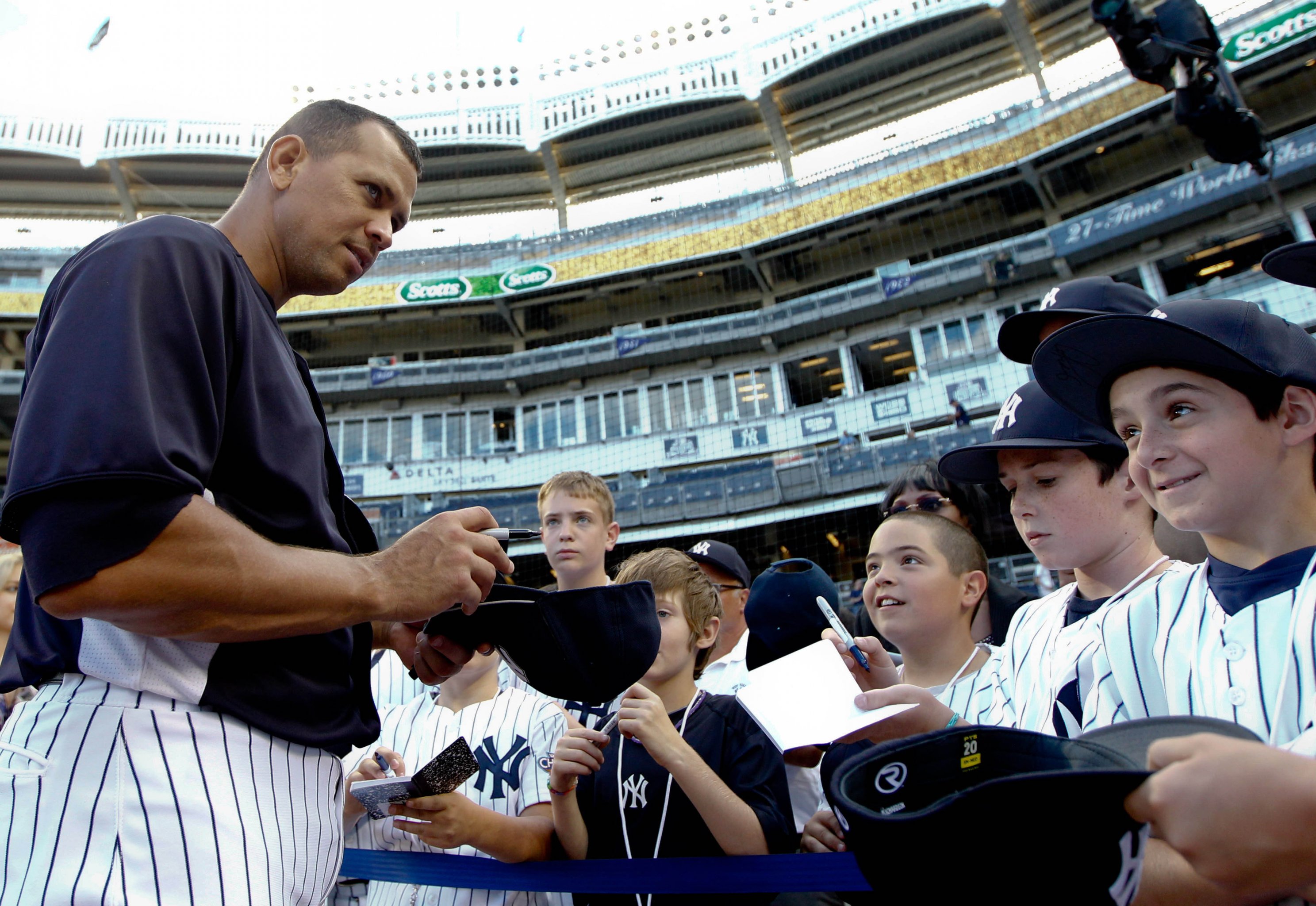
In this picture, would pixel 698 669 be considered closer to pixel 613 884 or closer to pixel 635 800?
pixel 635 800

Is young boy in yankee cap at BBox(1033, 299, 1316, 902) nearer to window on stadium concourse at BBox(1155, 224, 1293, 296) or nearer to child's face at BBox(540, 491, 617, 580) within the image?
child's face at BBox(540, 491, 617, 580)

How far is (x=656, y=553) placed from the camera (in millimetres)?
3141

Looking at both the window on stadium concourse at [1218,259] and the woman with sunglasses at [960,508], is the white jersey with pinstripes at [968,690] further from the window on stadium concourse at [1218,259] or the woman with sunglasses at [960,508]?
the window on stadium concourse at [1218,259]

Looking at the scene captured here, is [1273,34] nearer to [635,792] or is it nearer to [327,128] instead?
[635,792]

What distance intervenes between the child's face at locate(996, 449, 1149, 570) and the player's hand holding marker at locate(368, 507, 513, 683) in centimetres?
164

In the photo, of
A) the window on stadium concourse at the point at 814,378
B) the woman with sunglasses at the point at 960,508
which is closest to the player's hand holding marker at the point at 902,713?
the woman with sunglasses at the point at 960,508

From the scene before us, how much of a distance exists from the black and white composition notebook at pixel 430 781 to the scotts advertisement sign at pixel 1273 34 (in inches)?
823

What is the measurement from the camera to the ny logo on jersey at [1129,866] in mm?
825

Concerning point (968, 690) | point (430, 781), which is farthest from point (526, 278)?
point (430, 781)

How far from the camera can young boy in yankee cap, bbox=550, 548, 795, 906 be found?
2150 millimetres

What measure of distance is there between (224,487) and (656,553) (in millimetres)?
1990

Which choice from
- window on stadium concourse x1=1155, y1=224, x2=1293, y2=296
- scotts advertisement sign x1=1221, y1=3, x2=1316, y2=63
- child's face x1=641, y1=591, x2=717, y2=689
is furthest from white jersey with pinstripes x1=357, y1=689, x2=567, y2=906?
scotts advertisement sign x1=1221, y1=3, x2=1316, y2=63

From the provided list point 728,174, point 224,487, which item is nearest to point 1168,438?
point 224,487

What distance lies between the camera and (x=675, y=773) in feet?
6.97
